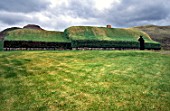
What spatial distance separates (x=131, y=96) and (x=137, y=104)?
118 centimetres

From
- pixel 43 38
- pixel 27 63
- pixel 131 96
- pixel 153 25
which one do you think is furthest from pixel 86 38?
pixel 153 25

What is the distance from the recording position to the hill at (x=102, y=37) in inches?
2096

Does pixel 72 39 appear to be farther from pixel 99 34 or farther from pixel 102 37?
pixel 99 34

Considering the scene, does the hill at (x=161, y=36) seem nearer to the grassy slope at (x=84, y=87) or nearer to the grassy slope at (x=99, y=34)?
the grassy slope at (x=99, y=34)

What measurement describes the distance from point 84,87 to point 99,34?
151 ft

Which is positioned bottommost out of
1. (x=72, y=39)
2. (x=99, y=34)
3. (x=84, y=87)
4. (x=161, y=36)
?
(x=84, y=87)

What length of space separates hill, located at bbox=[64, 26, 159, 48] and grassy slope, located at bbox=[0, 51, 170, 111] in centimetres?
3116

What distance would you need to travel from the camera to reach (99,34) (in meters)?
60.6

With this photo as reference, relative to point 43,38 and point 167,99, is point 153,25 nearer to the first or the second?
point 43,38

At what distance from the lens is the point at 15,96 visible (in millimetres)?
14453

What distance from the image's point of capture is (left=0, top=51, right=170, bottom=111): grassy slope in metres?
13.0

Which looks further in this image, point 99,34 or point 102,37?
point 99,34

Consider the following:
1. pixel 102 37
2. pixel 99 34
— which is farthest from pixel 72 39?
pixel 99 34

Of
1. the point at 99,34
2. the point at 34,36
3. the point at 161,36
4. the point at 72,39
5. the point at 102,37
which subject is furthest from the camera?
the point at 161,36
